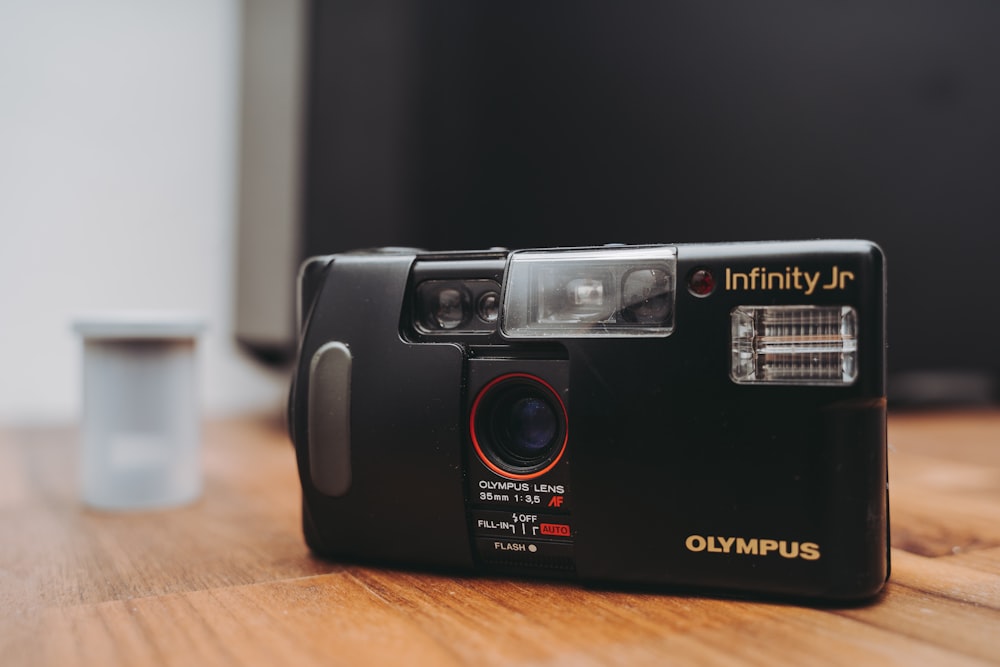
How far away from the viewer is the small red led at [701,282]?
431 mm

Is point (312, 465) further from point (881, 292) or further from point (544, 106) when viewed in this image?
point (544, 106)

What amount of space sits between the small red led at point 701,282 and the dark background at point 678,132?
2.11 feet

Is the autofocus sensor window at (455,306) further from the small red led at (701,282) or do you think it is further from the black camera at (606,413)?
the small red led at (701,282)

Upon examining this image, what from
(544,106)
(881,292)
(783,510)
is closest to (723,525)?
(783,510)

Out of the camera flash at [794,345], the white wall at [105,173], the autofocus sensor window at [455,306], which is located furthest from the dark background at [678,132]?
the camera flash at [794,345]

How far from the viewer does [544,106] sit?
1098mm

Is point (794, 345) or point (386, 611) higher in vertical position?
point (794, 345)

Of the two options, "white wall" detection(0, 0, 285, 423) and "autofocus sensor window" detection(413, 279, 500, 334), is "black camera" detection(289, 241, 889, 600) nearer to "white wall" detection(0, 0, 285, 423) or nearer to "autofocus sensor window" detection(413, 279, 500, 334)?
"autofocus sensor window" detection(413, 279, 500, 334)

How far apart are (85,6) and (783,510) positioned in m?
1.16

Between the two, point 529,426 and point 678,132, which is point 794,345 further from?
point 678,132

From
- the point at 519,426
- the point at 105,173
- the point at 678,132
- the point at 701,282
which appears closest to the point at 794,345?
the point at 701,282

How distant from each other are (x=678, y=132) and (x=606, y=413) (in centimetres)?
84

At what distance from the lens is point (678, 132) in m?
1.19

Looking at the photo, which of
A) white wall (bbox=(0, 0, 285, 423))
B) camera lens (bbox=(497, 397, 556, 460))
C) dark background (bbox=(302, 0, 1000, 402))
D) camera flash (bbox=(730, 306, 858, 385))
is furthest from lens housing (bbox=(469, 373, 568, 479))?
white wall (bbox=(0, 0, 285, 423))
